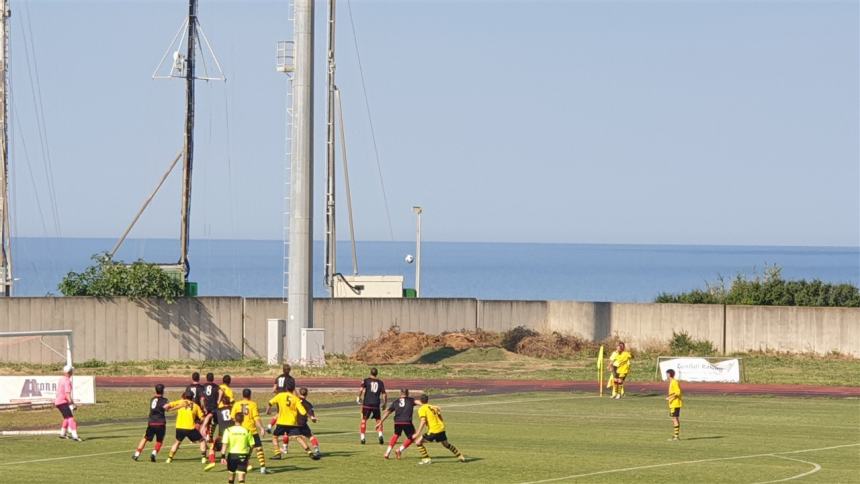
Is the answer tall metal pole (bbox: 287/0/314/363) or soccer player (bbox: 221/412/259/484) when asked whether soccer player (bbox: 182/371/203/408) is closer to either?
soccer player (bbox: 221/412/259/484)

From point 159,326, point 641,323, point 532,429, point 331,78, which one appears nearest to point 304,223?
point 159,326

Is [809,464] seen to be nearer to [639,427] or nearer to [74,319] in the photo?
[639,427]

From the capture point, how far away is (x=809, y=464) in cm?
3019

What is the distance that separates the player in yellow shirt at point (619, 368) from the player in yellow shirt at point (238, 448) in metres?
21.1

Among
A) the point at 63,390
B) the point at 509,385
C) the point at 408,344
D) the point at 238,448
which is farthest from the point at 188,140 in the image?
the point at 238,448

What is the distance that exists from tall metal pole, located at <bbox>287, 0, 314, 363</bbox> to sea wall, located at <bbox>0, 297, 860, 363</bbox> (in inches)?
165

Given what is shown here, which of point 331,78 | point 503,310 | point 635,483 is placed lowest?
point 635,483

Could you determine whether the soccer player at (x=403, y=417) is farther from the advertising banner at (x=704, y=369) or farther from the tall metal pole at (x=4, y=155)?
the tall metal pole at (x=4, y=155)

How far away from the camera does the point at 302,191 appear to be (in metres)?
58.9

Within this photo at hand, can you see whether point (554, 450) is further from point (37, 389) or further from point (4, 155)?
point (4, 155)

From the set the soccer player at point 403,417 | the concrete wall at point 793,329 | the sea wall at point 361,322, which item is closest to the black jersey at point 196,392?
the soccer player at point 403,417

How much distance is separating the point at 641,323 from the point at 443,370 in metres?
12.1

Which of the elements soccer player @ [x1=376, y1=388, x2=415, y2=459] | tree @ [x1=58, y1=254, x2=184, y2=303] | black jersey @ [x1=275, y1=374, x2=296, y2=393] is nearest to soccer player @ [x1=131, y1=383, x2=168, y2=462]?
black jersey @ [x1=275, y1=374, x2=296, y2=393]

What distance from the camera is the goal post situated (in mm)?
52219
